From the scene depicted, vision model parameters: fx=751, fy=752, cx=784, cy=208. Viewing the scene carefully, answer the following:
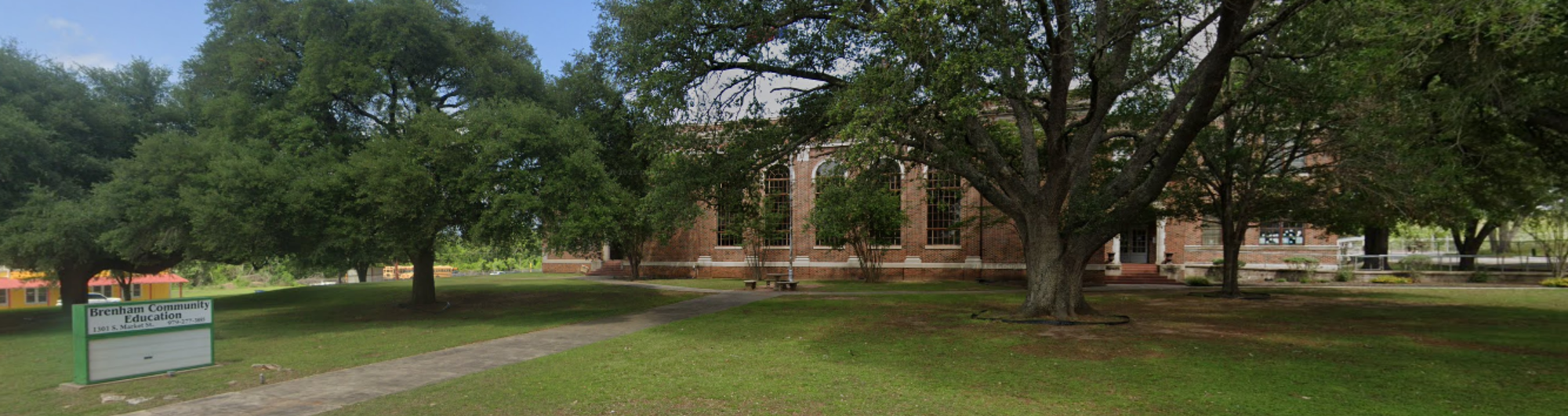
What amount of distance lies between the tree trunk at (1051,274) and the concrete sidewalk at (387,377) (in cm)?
821

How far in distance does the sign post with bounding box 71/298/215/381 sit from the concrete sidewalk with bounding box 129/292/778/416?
2.49 m

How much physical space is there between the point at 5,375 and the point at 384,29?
11.4m

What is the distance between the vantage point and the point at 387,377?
1012cm

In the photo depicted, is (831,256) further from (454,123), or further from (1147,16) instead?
(1147,16)

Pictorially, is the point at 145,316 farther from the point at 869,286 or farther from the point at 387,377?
the point at 869,286

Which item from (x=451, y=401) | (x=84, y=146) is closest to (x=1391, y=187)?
(x=451, y=401)

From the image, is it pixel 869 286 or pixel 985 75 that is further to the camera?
pixel 869 286

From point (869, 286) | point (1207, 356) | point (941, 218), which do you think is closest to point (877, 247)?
point (941, 218)

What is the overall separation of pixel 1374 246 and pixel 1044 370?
38.0m

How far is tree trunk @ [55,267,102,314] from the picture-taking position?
24130 millimetres

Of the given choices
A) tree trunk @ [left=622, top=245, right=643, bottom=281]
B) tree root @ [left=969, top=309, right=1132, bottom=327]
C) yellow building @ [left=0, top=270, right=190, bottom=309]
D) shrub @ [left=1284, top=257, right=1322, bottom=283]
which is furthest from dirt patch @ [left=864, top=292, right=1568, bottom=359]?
yellow building @ [left=0, top=270, right=190, bottom=309]

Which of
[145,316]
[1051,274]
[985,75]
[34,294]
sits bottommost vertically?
[34,294]

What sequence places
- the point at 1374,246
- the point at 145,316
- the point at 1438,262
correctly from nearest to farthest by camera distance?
the point at 145,316, the point at 1438,262, the point at 1374,246

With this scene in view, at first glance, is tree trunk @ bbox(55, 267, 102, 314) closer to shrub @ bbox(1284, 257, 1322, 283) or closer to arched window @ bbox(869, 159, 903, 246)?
arched window @ bbox(869, 159, 903, 246)
